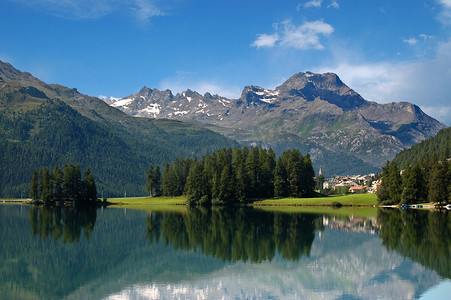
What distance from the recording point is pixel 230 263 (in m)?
42.3

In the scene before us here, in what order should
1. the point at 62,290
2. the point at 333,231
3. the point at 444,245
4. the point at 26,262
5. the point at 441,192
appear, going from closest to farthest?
the point at 62,290
the point at 26,262
the point at 444,245
the point at 333,231
the point at 441,192

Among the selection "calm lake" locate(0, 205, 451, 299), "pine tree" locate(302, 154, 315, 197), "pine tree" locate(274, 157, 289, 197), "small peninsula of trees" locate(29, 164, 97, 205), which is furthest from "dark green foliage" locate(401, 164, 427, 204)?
"small peninsula of trees" locate(29, 164, 97, 205)

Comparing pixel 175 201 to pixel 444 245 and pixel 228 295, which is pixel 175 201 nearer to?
pixel 444 245

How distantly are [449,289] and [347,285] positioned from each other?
7.38 metres

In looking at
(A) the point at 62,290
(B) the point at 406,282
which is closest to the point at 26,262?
(A) the point at 62,290

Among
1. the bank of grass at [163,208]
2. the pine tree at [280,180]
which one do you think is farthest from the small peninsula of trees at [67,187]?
the pine tree at [280,180]

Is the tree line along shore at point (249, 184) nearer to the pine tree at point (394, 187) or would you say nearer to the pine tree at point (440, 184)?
the pine tree at point (394, 187)

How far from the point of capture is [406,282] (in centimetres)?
3406

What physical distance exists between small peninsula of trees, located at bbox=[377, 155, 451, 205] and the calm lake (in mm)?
50445

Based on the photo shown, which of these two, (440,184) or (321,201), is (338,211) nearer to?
(321,201)

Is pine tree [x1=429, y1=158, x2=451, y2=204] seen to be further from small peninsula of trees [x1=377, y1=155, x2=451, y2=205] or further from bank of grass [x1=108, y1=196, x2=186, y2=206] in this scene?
bank of grass [x1=108, y1=196, x2=186, y2=206]

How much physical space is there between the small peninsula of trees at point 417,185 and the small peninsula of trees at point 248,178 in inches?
1057

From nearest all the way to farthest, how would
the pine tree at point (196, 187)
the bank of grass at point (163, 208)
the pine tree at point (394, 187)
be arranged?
the bank of grass at point (163, 208) < the pine tree at point (394, 187) < the pine tree at point (196, 187)

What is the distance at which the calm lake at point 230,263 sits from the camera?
3203 centimetres
